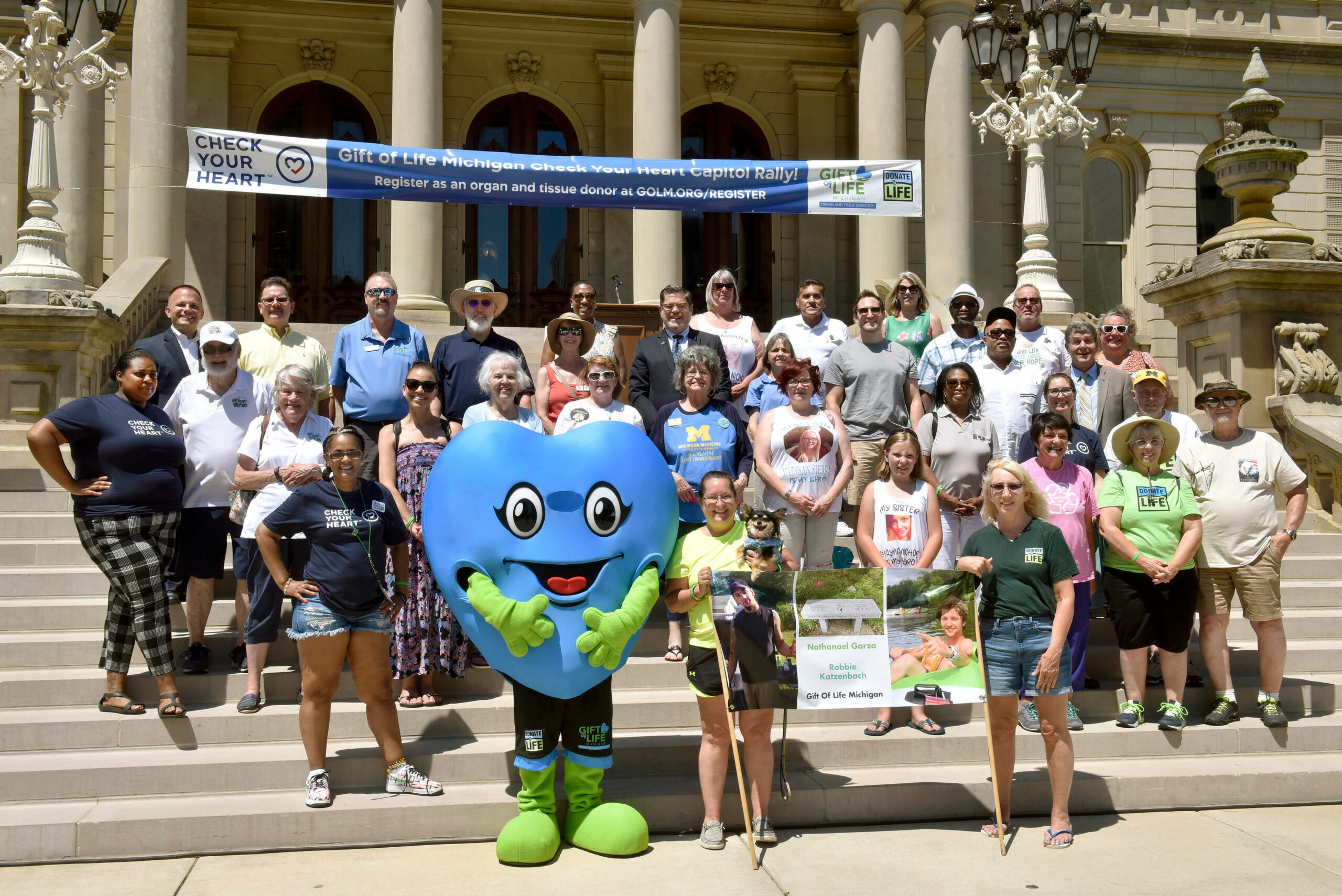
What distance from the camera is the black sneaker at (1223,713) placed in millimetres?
6891

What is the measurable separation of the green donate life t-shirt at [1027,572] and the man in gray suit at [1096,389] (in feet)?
8.49

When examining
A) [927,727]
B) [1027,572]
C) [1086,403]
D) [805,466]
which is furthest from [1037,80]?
[927,727]

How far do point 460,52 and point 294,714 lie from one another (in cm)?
1509

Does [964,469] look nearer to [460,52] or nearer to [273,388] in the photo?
[273,388]

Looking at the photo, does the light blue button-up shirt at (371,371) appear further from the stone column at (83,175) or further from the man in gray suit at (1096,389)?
the stone column at (83,175)

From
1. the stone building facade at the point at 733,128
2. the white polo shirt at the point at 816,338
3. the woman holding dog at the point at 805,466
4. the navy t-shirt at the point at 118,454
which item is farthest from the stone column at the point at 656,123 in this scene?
the navy t-shirt at the point at 118,454

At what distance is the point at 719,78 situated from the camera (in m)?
19.6

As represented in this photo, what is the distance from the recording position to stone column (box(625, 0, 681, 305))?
47.9 ft

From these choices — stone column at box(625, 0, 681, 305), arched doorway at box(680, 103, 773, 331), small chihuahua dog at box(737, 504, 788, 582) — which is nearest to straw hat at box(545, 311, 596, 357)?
small chihuahua dog at box(737, 504, 788, 582)

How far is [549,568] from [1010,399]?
4.05 m

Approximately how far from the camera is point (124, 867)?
5230 millimetres

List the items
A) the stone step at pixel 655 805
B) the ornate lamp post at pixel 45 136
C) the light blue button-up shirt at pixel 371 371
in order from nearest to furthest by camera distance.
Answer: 1. the stone step at pixel 655 805
2. the light blue button-up shirt at pixel 371 371
3. the ornate lamp post at pixel 45 136

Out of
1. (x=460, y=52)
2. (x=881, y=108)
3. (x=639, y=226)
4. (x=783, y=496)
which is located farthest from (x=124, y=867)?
(x=460, y=52)

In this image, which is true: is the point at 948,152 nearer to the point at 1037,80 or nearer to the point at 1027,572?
the point at 1037,80
